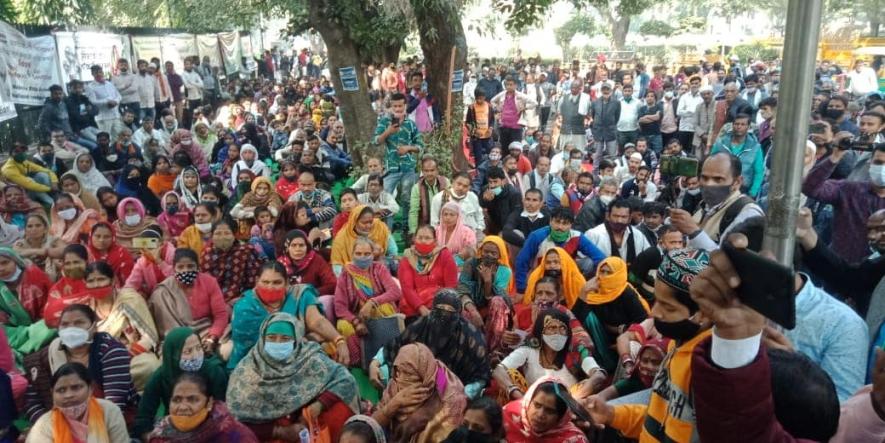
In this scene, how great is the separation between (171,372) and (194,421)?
545mm

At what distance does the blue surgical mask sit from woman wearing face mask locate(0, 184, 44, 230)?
13.9 ft

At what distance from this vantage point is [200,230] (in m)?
5.90

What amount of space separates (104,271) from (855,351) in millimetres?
4315

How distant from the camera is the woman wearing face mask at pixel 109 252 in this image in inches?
209

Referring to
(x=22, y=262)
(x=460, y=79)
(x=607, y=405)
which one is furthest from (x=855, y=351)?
(x=460, y=79)

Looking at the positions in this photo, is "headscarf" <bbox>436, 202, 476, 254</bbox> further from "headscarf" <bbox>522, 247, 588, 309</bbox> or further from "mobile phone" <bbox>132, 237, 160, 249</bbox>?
"mobile phone" <bbox>132, 237, 160, 249</bbox>

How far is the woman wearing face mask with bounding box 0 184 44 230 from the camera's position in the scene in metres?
6.63

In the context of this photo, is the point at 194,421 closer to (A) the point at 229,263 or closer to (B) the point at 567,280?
(A) the point at 229,263

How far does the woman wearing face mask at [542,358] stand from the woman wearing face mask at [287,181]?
4060 millimetres

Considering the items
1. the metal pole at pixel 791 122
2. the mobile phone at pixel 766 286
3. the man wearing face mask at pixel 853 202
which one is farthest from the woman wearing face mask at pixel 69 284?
the man wearing face mask at pixel 853 202

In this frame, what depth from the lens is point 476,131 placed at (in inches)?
373

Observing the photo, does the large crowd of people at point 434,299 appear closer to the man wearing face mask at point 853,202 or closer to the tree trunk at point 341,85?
the man wearing face mask at point 853,202

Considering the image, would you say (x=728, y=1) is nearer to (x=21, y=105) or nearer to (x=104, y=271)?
(x=21, y=105)

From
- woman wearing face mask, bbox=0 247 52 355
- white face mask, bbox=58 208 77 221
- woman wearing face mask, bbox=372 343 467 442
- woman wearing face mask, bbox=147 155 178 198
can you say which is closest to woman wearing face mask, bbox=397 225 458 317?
woman wearing face mask, bbox=372 343 467 442
